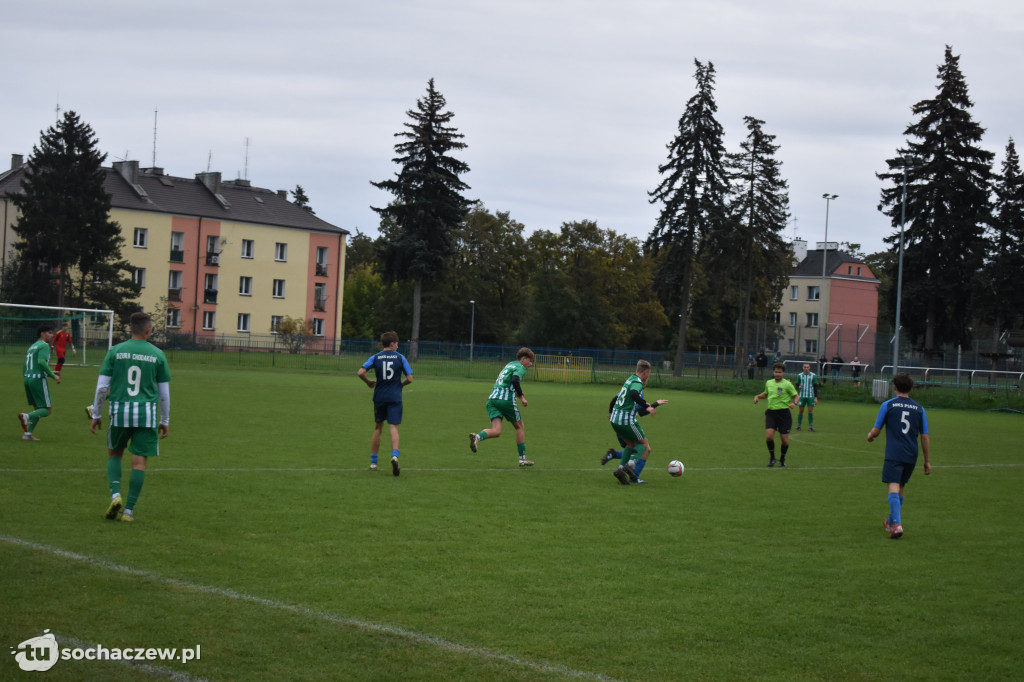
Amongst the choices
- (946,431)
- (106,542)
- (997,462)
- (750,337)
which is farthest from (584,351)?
(106,542)

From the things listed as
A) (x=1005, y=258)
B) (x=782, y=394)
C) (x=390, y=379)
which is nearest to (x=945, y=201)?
(x=1005, y=258)

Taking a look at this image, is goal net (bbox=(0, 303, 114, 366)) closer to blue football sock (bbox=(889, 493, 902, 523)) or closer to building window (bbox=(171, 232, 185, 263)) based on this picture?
building window (bbox=(171, 232, 185, 263))

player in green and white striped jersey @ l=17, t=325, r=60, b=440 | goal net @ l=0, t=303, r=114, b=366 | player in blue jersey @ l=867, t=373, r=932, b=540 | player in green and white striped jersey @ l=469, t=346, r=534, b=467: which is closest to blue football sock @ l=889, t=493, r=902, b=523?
player in blue jersey @ l=867, t=373, r=932, b=540

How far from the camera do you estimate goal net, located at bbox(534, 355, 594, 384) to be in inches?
2113

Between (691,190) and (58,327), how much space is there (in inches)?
1407

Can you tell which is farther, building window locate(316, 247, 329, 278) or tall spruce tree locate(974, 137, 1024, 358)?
building window locate(316, 247, 329, 278)

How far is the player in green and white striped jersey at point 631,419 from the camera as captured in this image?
1397 centimetres

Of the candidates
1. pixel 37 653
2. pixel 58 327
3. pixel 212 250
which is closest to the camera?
pixel 37 653

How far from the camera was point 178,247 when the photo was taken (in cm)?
7388

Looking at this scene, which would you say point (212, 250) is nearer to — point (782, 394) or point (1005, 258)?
point (1005, 258)

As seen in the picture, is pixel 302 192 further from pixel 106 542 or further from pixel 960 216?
pixel 106 542

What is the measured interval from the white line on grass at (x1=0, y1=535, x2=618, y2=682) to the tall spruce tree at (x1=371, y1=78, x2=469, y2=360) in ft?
183

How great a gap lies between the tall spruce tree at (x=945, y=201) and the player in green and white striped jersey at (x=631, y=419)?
4660 cm

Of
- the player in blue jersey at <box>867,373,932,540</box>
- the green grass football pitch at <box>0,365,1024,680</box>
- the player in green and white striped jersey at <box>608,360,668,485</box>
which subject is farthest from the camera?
the player in green and white striped jersey at <box>608,360,668,485</box>
